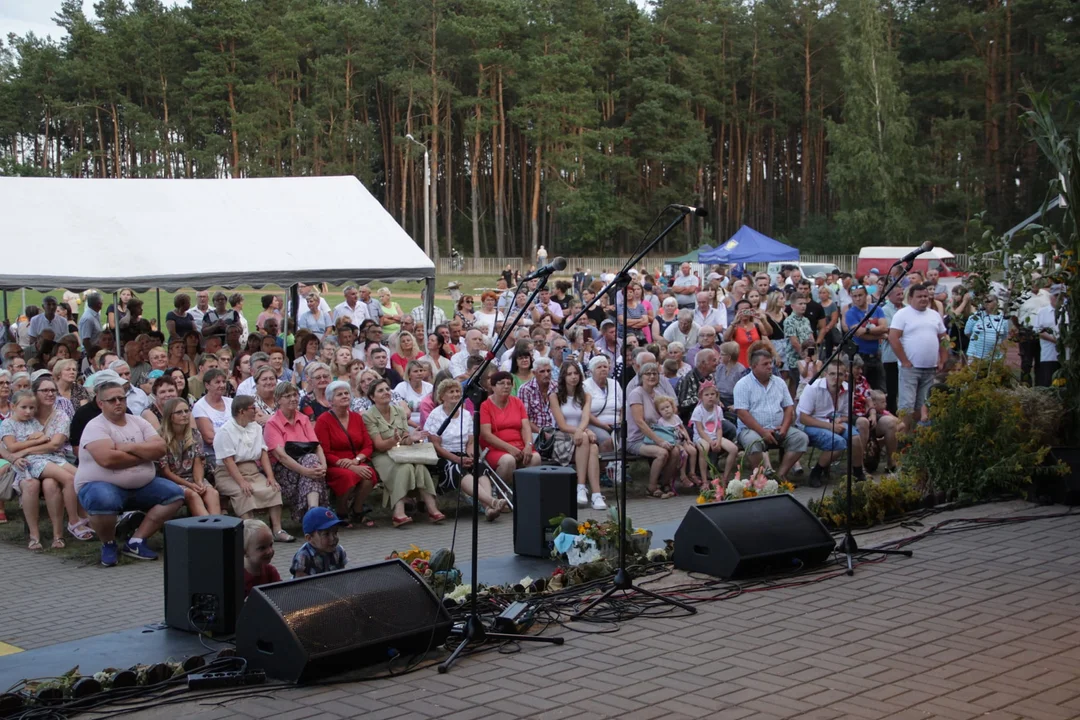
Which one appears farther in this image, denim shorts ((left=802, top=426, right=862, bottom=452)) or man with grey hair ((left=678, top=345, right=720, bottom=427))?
man with grey hair ((left=678, top=345, right=720, bottom=427))

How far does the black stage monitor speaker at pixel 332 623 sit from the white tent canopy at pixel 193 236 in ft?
27.0

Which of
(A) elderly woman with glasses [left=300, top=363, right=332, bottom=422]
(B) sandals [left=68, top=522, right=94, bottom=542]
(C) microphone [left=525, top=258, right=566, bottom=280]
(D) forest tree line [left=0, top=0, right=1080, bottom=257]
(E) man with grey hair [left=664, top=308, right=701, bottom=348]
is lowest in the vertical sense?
(B) sandals [left=68, top=522, right=94, bottom=542]

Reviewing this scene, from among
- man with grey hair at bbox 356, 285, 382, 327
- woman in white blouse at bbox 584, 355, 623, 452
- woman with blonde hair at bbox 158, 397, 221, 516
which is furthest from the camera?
man with grey hair at bbox 356, 285, 382, 327

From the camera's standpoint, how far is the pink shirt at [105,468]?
7621mm

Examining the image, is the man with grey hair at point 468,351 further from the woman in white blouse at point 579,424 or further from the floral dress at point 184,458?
the floral dress at point 184,458

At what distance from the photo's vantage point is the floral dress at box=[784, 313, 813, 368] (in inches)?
524

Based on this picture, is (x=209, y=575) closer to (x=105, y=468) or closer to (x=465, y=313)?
(x=105, y=468)

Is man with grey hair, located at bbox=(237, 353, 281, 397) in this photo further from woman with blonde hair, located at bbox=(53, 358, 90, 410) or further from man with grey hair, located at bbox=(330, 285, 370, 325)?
man with grey hair, located at bbox=(330, 285, 370, 325)

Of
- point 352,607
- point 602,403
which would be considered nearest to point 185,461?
point 352,607

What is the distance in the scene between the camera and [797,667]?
4.95 meters

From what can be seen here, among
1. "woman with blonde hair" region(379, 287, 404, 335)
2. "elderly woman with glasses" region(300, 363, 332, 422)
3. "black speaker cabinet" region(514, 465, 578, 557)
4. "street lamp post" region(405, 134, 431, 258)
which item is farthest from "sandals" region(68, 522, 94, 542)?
"street lamp post" region(405, 134, 431, 258)

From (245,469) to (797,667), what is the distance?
16.1 ft

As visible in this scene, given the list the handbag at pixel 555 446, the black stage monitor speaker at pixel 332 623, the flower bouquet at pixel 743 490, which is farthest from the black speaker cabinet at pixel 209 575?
the handbag at pixel 555 446

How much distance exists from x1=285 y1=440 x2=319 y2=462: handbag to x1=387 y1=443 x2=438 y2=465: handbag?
0.66 metres
